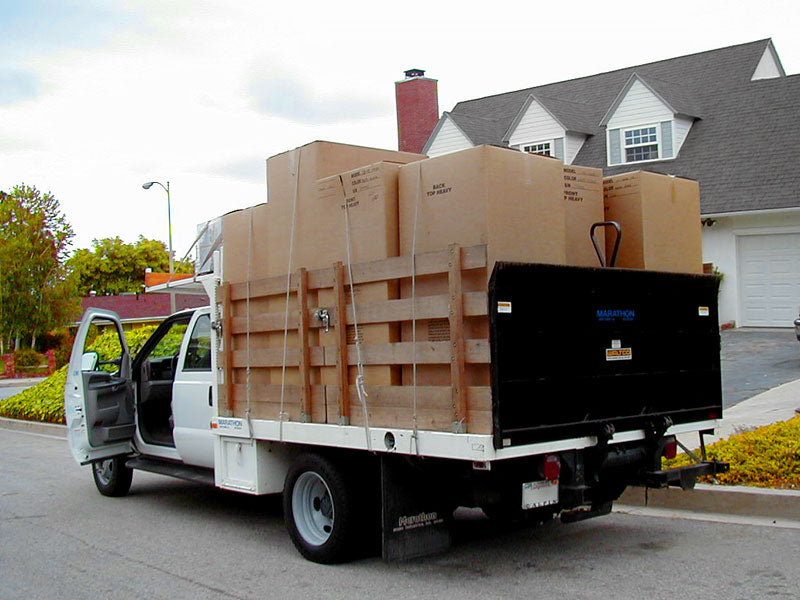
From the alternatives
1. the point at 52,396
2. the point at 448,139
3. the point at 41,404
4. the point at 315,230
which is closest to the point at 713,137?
the point at 448,139

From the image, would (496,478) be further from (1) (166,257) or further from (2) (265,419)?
(1) (166,257)

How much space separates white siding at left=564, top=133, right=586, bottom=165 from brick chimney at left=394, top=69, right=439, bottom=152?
6913 mm

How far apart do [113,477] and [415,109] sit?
24785 mm

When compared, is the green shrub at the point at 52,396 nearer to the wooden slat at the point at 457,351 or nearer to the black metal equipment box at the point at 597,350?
the black metal equipment box at the point at 597,350

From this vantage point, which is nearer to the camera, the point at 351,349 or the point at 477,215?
the point at 477,215

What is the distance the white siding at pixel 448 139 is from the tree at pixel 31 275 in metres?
20.2

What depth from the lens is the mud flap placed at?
19.3 feet

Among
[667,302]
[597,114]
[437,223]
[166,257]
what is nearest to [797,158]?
[597,114]

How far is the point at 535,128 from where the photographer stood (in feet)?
89.5

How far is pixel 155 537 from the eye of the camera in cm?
774

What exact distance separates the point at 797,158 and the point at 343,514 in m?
19.1

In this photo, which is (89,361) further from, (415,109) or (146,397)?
(415,109)

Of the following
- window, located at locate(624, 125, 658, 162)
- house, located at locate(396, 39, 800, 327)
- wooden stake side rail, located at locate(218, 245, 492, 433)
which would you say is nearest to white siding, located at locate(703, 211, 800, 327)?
house, located at locate(396, 39, 800, 327)

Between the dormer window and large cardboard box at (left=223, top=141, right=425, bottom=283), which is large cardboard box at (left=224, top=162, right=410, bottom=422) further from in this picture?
the dormer window
